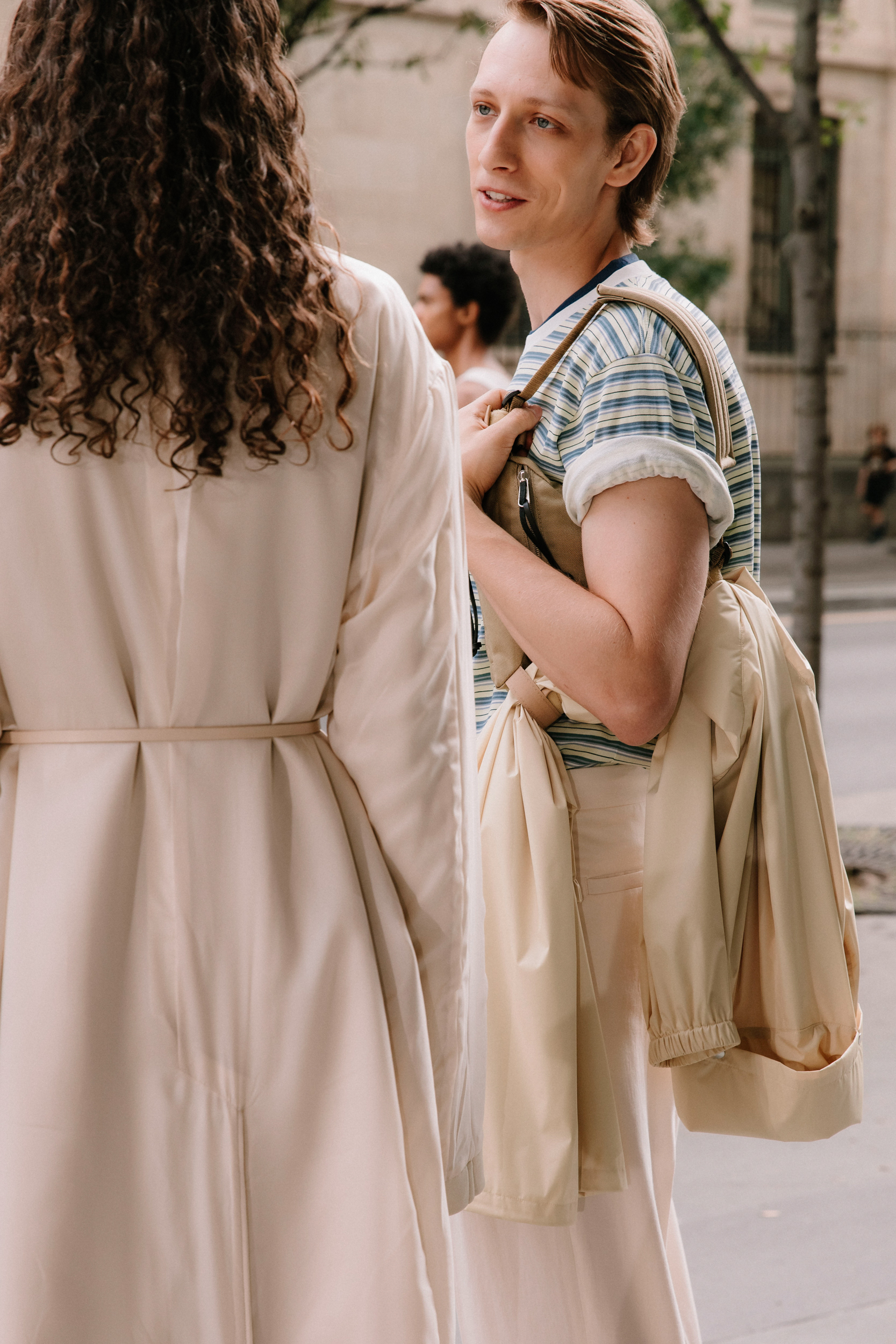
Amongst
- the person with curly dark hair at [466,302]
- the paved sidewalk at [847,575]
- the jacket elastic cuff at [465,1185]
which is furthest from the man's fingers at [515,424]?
the paved sidewalk at [847,575]

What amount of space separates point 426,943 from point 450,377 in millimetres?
620

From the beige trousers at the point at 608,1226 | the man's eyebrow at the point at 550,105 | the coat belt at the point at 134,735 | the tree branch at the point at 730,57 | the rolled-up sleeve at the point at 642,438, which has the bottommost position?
the beige trousers at the point at 608,1226

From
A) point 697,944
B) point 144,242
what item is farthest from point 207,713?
point 697,944

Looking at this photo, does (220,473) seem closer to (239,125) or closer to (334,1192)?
(239,125)

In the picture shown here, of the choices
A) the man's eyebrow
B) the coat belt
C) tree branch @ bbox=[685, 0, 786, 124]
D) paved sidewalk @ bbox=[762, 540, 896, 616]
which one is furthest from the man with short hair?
paved sidewalk @ bbox=[762, 540, 896, 616]

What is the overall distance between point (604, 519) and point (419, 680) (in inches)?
14.8

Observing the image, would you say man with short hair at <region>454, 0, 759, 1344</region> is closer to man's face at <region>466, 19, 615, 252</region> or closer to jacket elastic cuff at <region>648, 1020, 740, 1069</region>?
man's face at <region>466, 19, 615, 252</region>

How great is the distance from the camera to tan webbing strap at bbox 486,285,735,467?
184 cm

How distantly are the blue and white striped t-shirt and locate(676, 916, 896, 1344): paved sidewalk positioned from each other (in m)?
1.42

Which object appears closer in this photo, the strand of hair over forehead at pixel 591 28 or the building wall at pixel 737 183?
the strand of hair over forehead at pixel 591 28

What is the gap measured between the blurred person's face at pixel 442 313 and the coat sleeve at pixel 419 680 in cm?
394

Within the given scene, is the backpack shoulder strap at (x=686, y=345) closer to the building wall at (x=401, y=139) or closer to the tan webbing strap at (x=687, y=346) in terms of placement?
the tan webbing strap at (x=687, y=346)

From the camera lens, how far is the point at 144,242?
1.38 meters

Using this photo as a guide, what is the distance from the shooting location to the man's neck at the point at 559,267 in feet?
6.51
